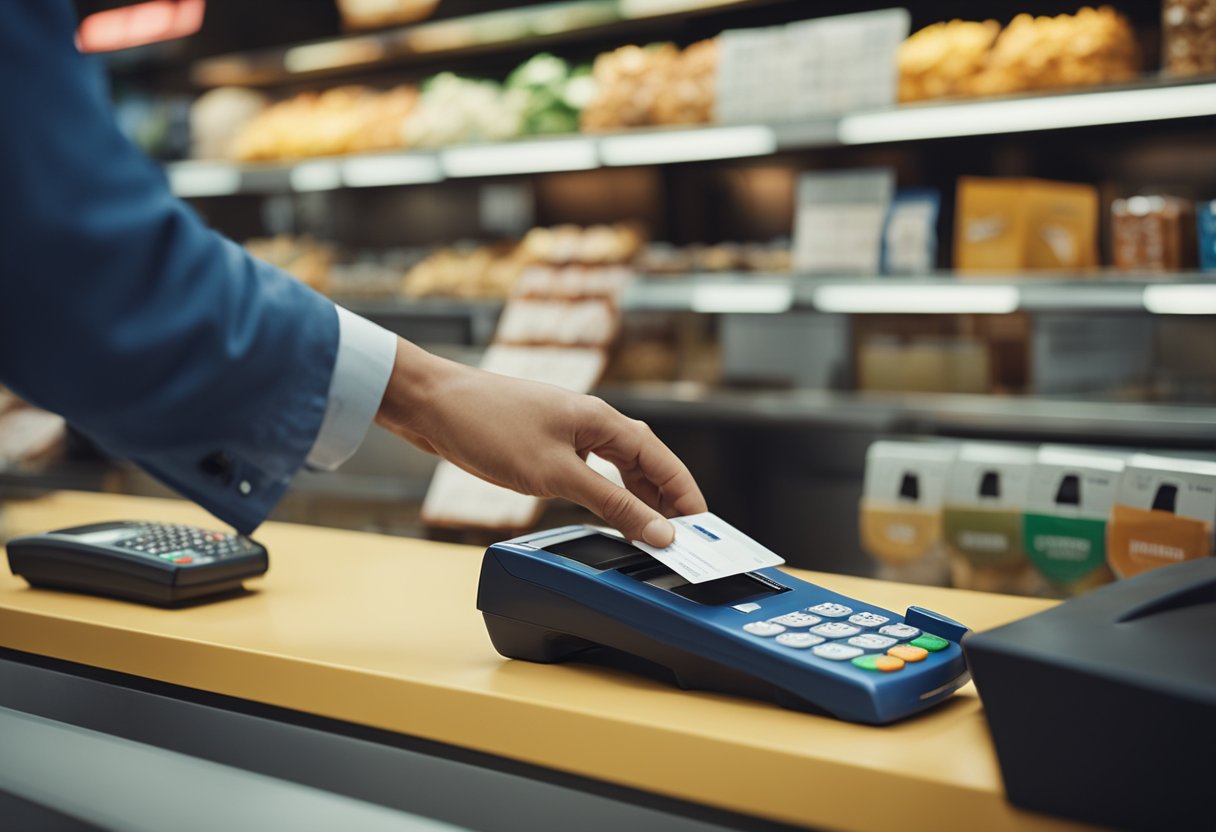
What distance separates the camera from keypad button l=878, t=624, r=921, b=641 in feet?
3.22

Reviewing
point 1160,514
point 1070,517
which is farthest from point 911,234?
point 1160,514

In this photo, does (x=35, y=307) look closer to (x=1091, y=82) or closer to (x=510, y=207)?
(x=1091, y=82)

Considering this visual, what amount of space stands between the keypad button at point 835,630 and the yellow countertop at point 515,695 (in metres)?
0.08

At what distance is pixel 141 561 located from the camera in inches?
53.6

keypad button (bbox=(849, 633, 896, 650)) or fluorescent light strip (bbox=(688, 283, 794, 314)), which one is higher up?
fluorescent light strip (bbox=(688, 283, 794, 314))

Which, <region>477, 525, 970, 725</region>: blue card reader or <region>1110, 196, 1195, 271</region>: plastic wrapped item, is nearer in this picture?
<region>477, 525, 970, 725</region>: blue card reader

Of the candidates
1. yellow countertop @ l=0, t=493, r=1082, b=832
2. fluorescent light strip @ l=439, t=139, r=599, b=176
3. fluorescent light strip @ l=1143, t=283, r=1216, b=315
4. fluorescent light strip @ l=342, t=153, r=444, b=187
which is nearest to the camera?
yellow countertop @ l=0, t=493, r=1082, b=832

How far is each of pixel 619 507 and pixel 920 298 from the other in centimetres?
206

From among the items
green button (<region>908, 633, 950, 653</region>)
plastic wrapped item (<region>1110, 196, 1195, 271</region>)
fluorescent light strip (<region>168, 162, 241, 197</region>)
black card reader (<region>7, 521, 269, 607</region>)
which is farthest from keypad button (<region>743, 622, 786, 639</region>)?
fluorescent light strip (<region>168, 162, 241, 197</region>)

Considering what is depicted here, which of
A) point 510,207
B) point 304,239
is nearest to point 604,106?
point 510,207

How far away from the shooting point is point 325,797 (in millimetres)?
1035

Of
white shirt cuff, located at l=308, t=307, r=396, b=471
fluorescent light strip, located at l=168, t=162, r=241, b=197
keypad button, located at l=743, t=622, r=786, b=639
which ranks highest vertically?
fluorescent light strip, located at l=168, t=162, r=241, b=197

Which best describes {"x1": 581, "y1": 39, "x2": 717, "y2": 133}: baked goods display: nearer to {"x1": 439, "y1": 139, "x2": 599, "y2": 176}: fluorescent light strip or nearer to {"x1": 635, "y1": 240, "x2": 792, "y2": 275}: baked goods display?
{"x1": 439, "y1": 139, "x2": 599, "y2": 176}: fluorescent light strip

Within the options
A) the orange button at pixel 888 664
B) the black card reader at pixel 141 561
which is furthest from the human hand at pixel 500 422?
the black card reader at pixel 141 561
